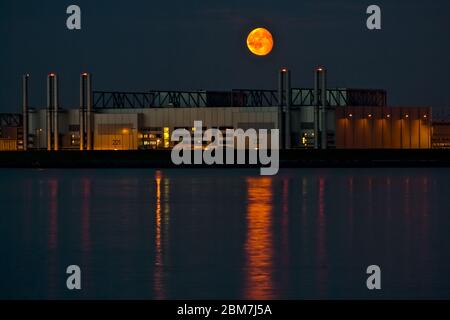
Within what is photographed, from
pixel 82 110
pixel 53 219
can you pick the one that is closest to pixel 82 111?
pixel 82 110

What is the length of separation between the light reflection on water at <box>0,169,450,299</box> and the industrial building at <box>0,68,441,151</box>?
49.2m

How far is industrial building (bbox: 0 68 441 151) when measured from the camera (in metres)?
92.3

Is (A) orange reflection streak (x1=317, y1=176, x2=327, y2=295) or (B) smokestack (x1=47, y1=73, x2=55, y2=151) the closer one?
(A) orange reflection streak (x1=317, y1=176, x2=327, y2=295)

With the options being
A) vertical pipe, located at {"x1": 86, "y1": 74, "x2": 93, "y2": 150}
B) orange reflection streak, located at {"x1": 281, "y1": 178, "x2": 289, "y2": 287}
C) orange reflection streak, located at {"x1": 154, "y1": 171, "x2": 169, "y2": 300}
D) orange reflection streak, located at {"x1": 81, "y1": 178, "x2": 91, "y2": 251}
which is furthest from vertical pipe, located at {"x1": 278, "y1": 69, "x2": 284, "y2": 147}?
orange reflection streak, located at {"x1": 154, "y1": 171, "x2": 169, "y2": 300}

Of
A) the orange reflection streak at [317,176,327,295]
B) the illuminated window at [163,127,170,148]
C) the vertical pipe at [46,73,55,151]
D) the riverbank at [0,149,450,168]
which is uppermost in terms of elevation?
the vertical pipe at [46,73,55,151]

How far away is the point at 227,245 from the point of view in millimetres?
23688

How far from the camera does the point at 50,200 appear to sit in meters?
42.0

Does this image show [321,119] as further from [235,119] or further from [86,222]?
[86,222]

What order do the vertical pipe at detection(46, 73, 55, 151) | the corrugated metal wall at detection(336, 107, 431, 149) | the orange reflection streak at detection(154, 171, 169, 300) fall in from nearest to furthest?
the orange reflection streak at detection(154, 171, 169, 300)
the corrugated metal wall at detection(336, 107, 431, 149)
the vertical pipe at detection(46, 73, 55, 151)

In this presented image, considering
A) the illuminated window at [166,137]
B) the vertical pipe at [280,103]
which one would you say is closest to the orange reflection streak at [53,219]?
the vertical pipe at [280,103]

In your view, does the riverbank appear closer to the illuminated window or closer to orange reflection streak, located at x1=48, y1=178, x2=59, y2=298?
the illuminated window

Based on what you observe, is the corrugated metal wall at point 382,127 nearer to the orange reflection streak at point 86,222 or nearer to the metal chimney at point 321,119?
the metal chimney at point 321,119

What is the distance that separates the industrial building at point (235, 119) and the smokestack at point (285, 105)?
0.29 feet

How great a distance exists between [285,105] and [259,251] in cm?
7074
